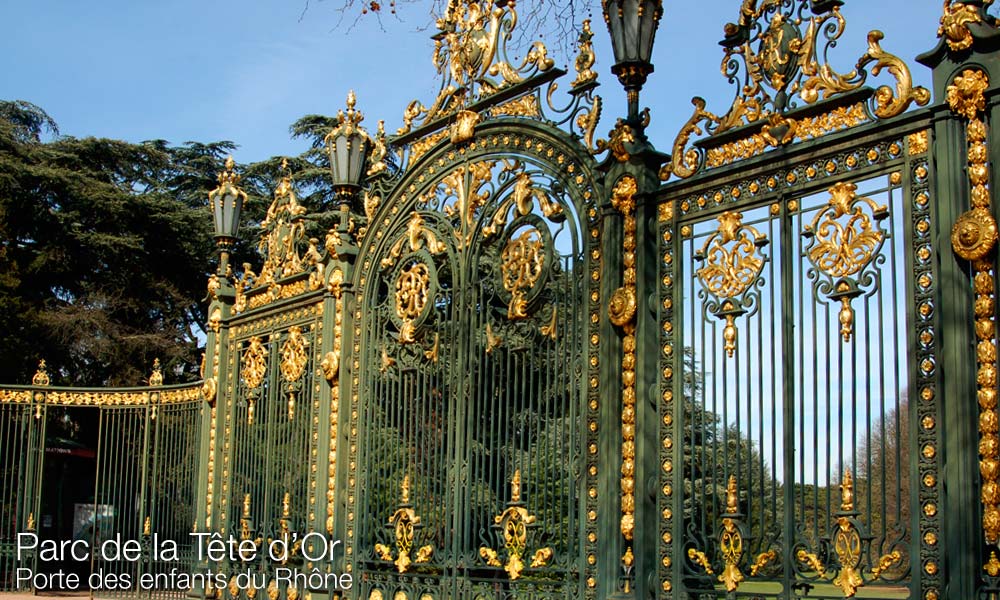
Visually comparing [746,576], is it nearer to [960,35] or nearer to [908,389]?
[908,389]

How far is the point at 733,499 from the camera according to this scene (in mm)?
6133

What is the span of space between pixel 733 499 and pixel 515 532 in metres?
1.83

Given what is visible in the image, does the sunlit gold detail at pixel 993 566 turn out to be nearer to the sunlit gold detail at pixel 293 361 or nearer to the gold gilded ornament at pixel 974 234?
the gold gilded ornament at pixel 974 234

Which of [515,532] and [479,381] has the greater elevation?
[479,381]

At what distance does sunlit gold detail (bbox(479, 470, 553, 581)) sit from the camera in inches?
292

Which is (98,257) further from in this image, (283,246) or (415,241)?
(415,241)

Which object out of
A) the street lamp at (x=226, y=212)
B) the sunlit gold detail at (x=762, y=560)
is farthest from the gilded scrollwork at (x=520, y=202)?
the street lamp at (x=226, y=212)

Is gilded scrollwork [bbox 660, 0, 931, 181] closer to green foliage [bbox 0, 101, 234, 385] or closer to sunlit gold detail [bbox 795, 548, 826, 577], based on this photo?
sunlit gold detail [bbox 795, 548, 826, 577]

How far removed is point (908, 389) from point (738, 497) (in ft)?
3.72

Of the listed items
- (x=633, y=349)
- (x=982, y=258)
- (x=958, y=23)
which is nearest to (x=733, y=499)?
(x=633, y=349)

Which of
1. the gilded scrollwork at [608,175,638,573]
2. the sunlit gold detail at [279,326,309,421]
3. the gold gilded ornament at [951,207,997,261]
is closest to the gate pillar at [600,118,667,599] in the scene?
the gilded scrollwork at [608,175,638,573]

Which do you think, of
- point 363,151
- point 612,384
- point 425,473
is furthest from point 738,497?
point 363,151

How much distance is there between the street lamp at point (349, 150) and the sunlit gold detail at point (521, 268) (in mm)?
2132

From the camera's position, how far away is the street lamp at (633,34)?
693cm
